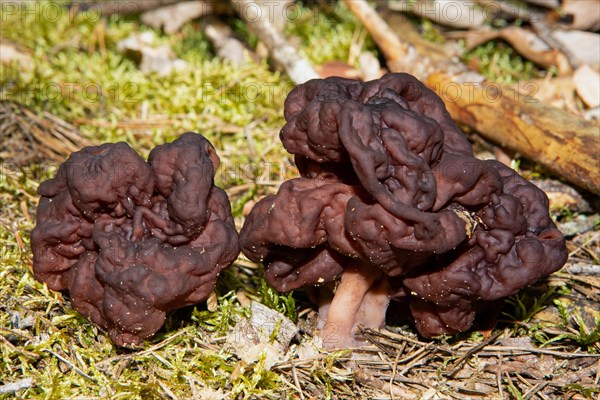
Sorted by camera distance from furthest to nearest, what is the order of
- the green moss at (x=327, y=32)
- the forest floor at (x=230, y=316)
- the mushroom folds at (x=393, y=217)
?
the green moss at (x=327, y=32) < the forest floor at (x=230, y=316) < the mushroom folds at (x=393, y=217)

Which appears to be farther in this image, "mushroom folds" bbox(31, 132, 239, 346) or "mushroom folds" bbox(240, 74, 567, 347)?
"mushroom folds" bbox(31, 132, 239, 346)

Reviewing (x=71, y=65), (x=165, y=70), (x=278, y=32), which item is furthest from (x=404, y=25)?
(x=71, y=65)

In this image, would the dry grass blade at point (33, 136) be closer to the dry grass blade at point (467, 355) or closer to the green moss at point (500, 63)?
the dry grass blade at point (467, 355)

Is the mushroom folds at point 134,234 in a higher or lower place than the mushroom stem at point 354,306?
higher

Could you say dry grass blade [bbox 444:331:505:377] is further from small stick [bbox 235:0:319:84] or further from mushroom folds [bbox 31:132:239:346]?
small stick [bbox 235:0:319:84]

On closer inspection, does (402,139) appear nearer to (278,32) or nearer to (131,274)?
(131,274)

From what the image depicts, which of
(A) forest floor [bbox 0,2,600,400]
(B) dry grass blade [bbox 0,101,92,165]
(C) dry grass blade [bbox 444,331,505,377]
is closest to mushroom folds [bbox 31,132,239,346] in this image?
(A) forest floor [bbox 0,2,600,400]

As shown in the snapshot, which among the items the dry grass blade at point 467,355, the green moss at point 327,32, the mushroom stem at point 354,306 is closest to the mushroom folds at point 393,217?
the mushroom stem at point 354,306
